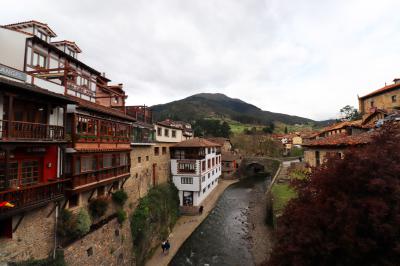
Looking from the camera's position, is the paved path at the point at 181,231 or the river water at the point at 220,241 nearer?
the paved path at the point at 181,231

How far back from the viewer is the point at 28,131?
444 inches

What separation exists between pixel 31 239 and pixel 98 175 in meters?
5.40

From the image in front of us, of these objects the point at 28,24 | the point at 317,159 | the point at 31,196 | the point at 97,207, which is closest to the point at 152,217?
the point at 97,207

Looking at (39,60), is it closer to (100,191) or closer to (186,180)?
(100,191)

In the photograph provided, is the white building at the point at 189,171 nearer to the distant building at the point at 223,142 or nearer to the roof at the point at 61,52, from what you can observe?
the roof at the point at 61,52

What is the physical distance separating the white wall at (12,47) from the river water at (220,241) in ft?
69.1

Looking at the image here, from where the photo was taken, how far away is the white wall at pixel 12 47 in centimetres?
1494

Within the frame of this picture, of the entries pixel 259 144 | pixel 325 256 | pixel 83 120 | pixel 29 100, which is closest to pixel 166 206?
pixel 83 120

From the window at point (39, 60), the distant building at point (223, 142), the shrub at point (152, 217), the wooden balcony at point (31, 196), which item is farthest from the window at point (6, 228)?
the distant building at point (223, 142)

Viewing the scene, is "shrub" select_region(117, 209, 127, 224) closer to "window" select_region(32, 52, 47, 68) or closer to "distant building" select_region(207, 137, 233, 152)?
"window" select_region(32, 52, 47, 68)

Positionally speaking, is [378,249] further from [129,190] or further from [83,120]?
[129,190]

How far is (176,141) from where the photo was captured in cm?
3747

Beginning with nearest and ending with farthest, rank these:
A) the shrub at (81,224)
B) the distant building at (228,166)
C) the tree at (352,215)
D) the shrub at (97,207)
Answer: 1. the tree at (352,215)
2. the shrub at (81,224)
3. the shrub at (97,207)
4. the distant building at (228,166)

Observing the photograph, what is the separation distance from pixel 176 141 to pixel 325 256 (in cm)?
3117
